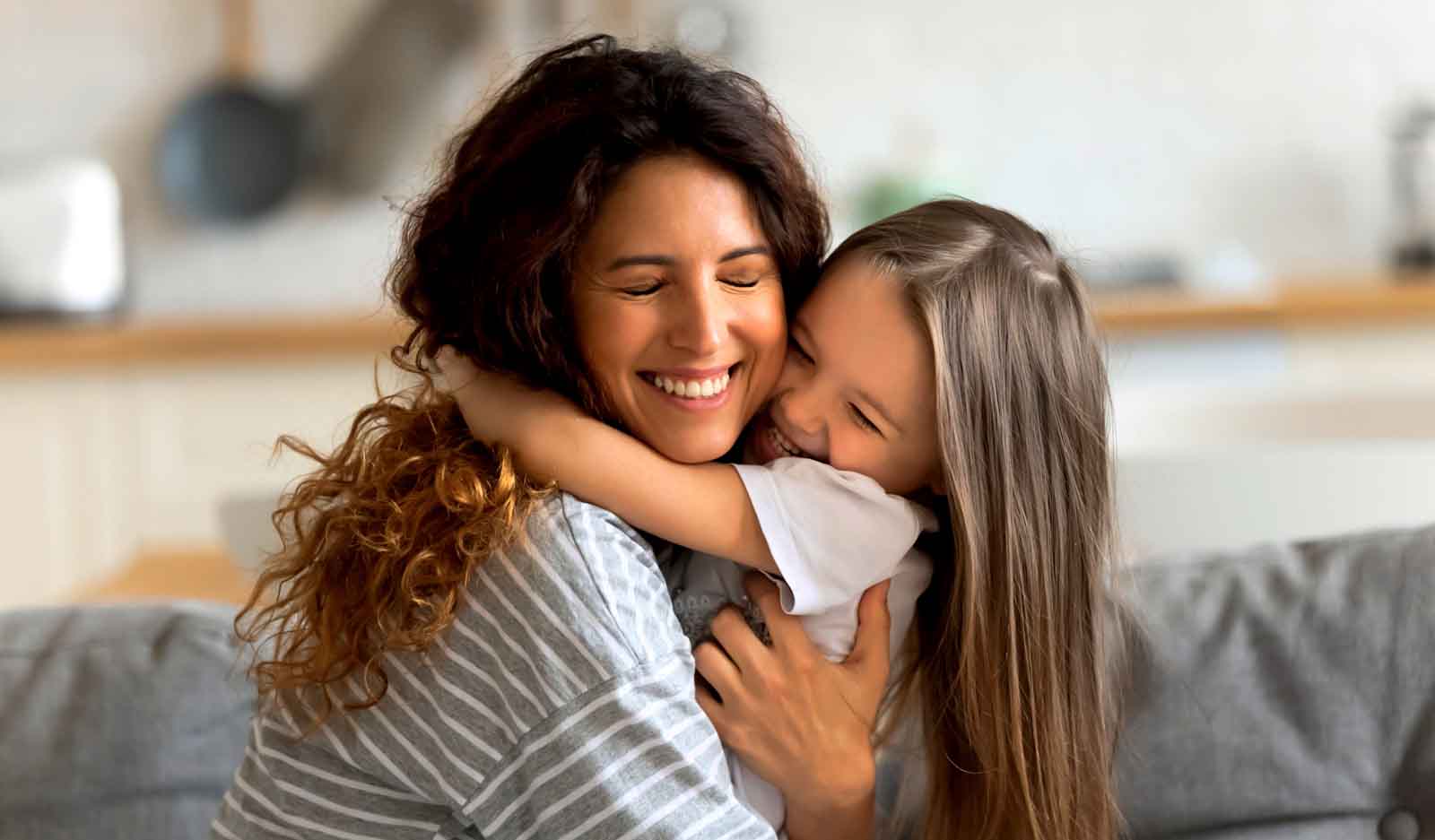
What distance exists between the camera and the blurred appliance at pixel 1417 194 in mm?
3756

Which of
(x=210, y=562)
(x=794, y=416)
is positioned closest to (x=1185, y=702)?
(x=794, y=416)

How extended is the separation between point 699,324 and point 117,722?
66 centimetres

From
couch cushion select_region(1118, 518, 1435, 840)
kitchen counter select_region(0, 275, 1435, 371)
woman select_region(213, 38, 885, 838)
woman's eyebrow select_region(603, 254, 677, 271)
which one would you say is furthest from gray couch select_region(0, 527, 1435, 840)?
kitchen counter select_region(0, 275, 1435, 371)

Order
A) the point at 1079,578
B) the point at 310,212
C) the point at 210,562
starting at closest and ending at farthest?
the point at 1079,578 < the point at 210,562 < the point at 310,212

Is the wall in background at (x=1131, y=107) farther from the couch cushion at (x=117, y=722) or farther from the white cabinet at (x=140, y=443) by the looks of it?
the couch cushion at (x=117, y=722)

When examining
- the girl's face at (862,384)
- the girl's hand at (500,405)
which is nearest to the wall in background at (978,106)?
the girl's face at (862,384)

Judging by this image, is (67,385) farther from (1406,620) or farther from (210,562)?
(1406,620)

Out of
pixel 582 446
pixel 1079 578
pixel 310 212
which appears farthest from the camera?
pixel 310 212

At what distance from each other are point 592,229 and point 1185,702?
26.5 inches

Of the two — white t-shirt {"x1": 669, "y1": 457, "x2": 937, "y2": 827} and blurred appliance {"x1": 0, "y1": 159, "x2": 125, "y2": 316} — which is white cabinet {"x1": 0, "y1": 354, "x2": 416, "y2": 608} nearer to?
blurred appliance {"x1": 0, "y1": 159, "x2": 125, "y2": 316}

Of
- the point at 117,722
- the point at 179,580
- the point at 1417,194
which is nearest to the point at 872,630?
the point at 117,722

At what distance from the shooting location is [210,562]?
229cm

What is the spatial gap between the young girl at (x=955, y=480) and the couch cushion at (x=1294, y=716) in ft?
0.21

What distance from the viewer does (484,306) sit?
49.2 inches
